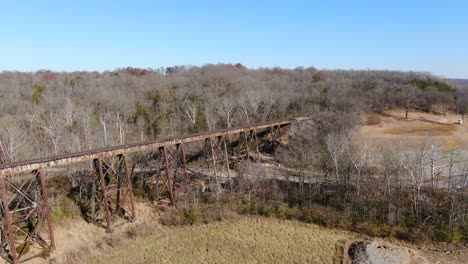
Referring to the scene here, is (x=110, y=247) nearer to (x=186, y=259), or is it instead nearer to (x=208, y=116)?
(x=186, y=259)

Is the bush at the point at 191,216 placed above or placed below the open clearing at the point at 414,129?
below

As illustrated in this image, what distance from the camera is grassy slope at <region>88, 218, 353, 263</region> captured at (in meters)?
22.0

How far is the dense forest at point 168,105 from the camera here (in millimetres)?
44031

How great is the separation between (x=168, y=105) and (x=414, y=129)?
3696 cm

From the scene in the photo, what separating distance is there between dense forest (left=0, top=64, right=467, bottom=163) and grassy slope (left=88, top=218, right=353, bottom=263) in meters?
16.8

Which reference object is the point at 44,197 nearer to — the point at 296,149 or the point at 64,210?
the point at 64,210

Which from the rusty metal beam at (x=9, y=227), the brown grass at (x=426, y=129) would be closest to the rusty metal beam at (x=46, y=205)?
the rusty metal beam at (x=9, y=227)

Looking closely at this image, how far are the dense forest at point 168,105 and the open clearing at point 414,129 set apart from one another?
2659mm

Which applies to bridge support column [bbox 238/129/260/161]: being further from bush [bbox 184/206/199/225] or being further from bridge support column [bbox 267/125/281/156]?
bush [bbox 184/206/199/225]

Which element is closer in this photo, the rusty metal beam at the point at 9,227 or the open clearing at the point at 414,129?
the rusty metal beam at the point at 9,227

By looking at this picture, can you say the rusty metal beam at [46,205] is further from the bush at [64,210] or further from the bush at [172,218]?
the bush at [172,218]

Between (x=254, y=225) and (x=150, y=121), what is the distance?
32094 millimetres

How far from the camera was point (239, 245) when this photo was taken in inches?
928

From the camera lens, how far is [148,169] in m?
35.2
